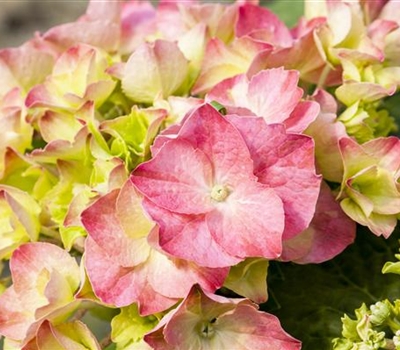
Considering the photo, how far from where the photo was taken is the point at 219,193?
52 centimetres

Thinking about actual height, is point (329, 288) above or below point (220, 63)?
below

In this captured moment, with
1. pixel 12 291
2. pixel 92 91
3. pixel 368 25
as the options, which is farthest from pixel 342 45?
pixel 12 291

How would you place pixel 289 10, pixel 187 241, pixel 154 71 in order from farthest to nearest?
1. pixel 289 10
2. pixel 154 71
3. pixel 187 241

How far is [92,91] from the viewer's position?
0.61m

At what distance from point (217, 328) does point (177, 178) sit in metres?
0.09

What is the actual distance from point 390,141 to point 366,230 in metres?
0.11

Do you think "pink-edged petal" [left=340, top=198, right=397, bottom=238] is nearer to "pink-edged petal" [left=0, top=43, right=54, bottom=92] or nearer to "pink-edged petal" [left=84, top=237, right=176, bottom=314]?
"pink-edged petal" [left=84, top=237, right=176, bottom=314]

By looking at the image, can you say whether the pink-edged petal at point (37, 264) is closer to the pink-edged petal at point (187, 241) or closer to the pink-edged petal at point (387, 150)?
the pink-edged petal at point (187, 241)

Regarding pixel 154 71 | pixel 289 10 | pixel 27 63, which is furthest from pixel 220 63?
pixel 289 10

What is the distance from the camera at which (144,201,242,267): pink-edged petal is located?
492mm

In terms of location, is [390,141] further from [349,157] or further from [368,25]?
[368,25]

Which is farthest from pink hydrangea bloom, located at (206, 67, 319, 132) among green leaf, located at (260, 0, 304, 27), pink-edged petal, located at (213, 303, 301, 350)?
green leaf, located at (260, 0, 304, 27)

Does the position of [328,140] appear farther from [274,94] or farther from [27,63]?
[27,63]

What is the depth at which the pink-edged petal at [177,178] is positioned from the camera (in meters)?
0.50
